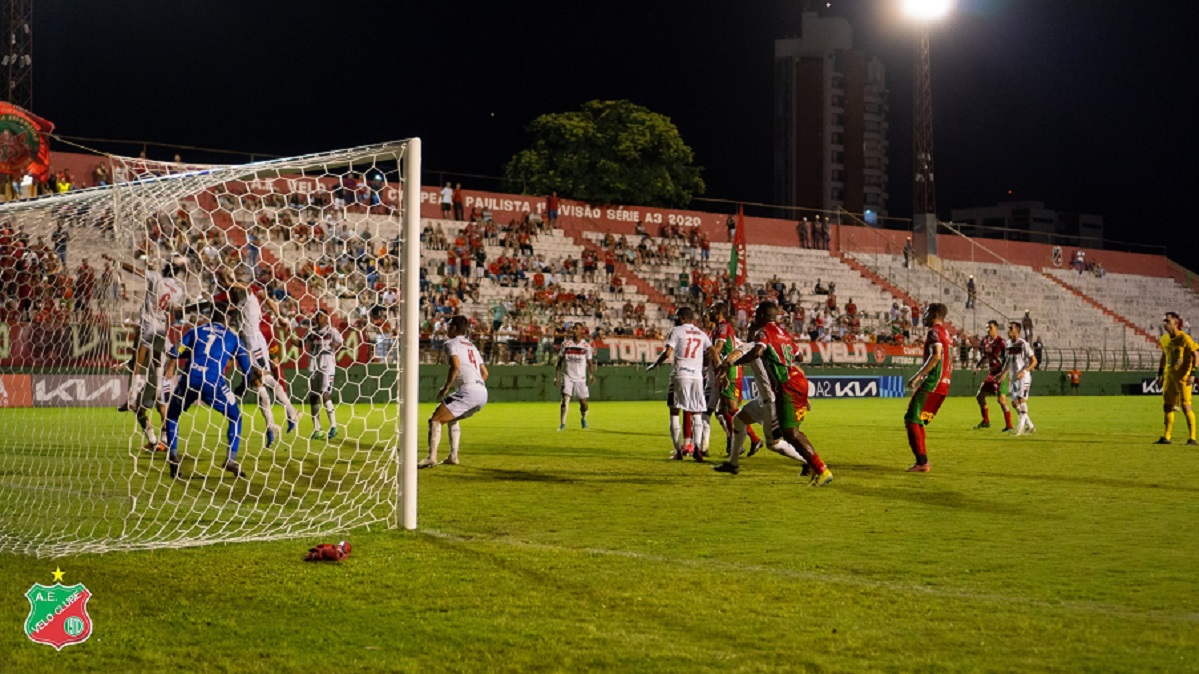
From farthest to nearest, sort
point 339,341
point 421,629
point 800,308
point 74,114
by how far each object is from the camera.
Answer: point 74,114 → point 800,308 → point 339,341 → point 421,629

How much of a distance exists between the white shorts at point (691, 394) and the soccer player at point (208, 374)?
18.6 ft

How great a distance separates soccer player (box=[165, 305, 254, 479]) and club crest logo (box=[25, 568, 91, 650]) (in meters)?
5.40

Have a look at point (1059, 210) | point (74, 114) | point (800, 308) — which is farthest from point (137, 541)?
point (1059, 210)

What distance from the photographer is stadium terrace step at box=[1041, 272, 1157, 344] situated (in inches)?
2164

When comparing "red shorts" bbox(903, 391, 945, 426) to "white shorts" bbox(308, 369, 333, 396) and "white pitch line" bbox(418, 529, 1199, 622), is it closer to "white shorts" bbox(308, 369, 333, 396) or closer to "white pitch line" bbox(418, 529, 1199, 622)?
"white pitch line" bbox(418, 529, 1199, 622)

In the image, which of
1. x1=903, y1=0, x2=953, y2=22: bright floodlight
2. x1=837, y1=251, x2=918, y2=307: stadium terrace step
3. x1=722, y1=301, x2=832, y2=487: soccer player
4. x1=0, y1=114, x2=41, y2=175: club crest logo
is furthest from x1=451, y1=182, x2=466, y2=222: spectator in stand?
x1=722, y1=301, x2=832, y2=487: soccer player

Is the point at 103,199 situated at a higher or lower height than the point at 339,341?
higher

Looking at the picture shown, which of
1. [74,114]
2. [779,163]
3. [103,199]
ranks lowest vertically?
[103,199]

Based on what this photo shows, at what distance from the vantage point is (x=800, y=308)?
4284 cm

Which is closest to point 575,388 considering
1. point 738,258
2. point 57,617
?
point 57,617

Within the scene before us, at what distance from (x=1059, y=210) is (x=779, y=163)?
34132 millimetres

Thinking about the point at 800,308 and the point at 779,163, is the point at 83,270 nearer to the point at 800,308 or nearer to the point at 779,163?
the point at 800,308

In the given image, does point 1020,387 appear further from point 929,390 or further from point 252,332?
point 252,332

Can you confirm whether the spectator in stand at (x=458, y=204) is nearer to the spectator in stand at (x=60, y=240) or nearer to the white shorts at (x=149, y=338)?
the spectator in stand at (x=60, y=240)
